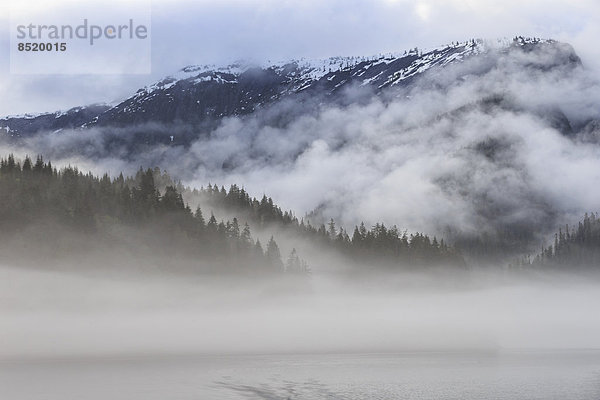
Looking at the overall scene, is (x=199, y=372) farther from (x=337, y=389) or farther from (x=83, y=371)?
(x=337, y=389)

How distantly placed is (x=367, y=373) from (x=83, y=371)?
227ft

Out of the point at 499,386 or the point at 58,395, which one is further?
the point at 499,386

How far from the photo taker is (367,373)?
18650 cm

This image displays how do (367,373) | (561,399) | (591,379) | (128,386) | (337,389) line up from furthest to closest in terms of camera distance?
(367,373) → (591,379) → (128,386) → (337,389) → (561,399)

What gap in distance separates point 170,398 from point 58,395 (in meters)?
19.8

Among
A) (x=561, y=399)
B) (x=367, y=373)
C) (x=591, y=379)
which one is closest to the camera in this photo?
(x=561, y=399)

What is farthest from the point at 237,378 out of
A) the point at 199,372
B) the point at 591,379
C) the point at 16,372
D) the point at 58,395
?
the point at 591,379

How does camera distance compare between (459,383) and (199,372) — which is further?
(199,372)

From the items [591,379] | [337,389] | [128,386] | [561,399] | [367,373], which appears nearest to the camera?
[561,399]

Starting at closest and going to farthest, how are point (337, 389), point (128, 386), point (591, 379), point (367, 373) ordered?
point (337, 389) < point (128, 386) < point (591, 379) < point (367, 373)

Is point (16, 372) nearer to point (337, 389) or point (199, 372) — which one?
point (199, 372)

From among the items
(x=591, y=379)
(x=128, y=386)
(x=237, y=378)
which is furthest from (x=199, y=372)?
(x=591, y=379)

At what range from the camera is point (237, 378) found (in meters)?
169

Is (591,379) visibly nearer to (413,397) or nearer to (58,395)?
(413,397)
